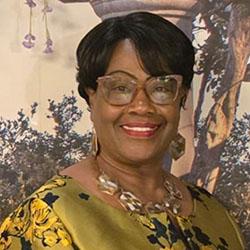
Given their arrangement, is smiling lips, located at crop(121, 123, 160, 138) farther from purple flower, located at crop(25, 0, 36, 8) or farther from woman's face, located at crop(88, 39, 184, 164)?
purple flower, located at crop(25, 0, 36, 8)

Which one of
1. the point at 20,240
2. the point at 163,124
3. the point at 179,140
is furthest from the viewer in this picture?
the point at 179,140

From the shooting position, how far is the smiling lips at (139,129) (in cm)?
141

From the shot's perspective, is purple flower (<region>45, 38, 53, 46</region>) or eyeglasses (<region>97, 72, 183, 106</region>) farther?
purple flower (<region>45, 38, 53, 46</region>)

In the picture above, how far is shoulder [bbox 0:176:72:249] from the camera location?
1.30 m

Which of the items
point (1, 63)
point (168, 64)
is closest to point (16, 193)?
point (1, 63)

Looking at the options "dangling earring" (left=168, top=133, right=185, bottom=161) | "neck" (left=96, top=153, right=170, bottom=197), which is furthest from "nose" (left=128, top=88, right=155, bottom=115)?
"dangling earring" (left=168, top=133, right=185, bottom=161)

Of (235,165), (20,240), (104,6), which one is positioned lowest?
(20,240)

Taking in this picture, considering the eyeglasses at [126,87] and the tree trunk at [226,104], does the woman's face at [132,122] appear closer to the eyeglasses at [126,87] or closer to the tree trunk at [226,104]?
the eyeglasses at [126,87]

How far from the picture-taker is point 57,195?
1.36 metres

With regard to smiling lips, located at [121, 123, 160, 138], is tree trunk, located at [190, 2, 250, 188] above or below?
above

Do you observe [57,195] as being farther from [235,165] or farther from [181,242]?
[235,165]

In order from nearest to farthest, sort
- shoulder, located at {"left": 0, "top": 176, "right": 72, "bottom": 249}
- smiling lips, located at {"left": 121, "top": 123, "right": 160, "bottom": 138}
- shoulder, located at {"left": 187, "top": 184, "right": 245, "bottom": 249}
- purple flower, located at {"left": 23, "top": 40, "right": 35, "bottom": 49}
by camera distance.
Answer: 1. shoulder, located at {"left": 0, "top": 176, "right": 72, "bottom": 249}
2. smiling lips, located at {"left": 121, "top": 123, "right": 160, "bottom": 138}
3. shoulder, located at {"left": 187, "top": 184, "right": 245, "bottom": 249}
4. purple flower, located at {"left": 23, "top": 40, "right": 35, "bottom": 49}

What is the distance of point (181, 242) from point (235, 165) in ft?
1.60

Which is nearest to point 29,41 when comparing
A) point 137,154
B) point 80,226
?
point 137,154
